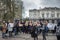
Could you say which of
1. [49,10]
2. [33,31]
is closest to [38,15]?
[49,10]

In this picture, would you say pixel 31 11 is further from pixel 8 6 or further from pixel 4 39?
pixel 4 39

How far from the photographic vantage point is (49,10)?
13425cm

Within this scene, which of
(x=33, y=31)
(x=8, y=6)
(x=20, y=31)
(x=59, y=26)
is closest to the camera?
(x=59, y=26)

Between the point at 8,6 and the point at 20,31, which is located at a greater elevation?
the point at 8,6

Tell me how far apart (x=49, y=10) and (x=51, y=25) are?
4176 inches

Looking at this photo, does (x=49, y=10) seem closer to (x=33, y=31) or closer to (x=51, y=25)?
(x=51, y=25)

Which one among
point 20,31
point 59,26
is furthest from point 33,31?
point 20,31

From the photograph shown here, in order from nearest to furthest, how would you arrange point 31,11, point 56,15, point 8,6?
point 8,6 < point 56,15 < point 31,11

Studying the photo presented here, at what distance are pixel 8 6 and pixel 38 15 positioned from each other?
94244mm

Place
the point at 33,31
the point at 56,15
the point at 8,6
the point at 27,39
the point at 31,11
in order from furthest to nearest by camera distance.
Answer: the point at 31,11 → the point at 56,15 → the point at 8,6 → the point at 27,39 → the point at 33,31

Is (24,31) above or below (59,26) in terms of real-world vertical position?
below

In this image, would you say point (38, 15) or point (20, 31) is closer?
point (20, 31)

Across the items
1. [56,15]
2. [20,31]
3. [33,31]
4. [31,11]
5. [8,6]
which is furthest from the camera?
[31,11]

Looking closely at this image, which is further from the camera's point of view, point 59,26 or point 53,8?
point 53,8
